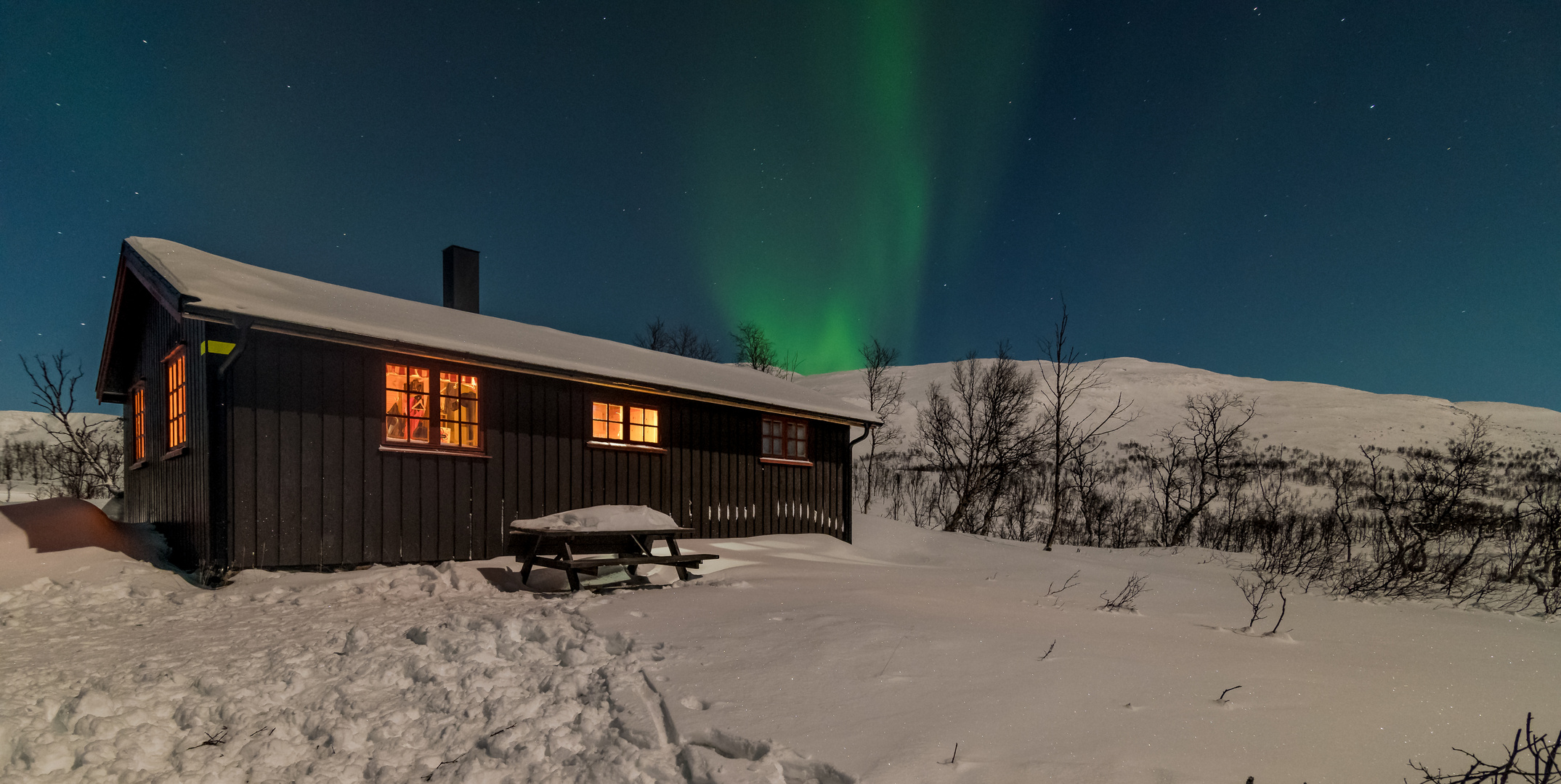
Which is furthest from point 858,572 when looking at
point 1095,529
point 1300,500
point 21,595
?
point 1300,500

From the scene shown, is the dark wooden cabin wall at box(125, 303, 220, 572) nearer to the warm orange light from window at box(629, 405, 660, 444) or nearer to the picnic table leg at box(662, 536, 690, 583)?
the picnic table leg at box(662, 536, 690, 583)

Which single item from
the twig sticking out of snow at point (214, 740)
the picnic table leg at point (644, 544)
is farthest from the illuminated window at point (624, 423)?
the twig sticking out of snow at point (214, 740)

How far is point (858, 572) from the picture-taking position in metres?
8.80

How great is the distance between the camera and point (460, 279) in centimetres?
1128

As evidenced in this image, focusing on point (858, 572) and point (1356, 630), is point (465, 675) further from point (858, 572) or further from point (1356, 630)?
point (1356, 630)

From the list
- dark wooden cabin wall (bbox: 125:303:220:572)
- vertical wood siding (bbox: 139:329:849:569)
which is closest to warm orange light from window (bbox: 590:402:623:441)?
vertical wood siding (bbox: 139:329:849:569)

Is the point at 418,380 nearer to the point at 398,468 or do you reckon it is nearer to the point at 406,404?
the point at 406,404

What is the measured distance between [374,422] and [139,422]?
18.2 feet

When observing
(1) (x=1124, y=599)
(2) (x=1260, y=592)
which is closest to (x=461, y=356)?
(1) (x=1124, y=599)

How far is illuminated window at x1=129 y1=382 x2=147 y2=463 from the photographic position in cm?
958

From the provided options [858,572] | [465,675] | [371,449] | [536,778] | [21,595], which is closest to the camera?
[536,778]

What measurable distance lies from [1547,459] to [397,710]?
46.5m

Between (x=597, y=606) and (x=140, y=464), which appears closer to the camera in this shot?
(x=597, y=606)

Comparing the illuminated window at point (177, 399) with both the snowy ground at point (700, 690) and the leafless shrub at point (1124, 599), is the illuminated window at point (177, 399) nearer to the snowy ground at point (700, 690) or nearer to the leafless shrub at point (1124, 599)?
the snowy ground at point (700, 690)
